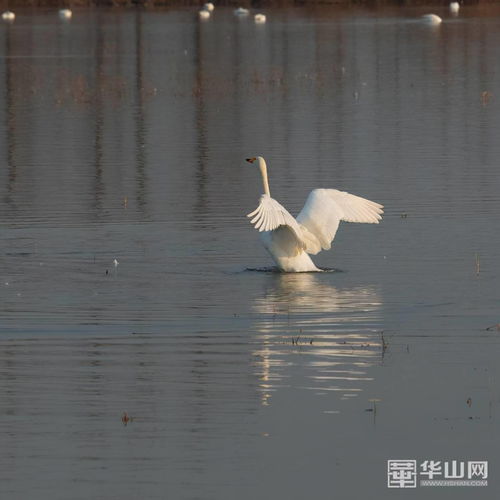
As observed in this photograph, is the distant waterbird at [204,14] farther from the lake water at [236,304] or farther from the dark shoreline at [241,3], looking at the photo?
the lake water at [236,304]

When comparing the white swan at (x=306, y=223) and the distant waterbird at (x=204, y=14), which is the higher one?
the distant waterbird at (x=204, y=14)

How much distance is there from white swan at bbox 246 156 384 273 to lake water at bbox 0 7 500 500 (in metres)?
0.28

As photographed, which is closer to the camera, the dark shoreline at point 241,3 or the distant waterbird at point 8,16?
the distant waterbird at point 8,16

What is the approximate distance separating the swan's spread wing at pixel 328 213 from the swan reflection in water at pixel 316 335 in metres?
0.45

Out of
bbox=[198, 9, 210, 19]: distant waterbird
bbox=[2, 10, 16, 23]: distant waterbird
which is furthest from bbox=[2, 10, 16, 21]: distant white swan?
bbox=[198, 9, 210, 19]: distant waterbird

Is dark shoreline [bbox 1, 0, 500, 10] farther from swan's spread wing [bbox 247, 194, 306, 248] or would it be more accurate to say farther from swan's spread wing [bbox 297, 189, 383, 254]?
swan's spread wing [bbox 247, 194, 306, 248]

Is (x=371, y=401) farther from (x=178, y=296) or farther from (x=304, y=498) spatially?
(x=178, y=296)

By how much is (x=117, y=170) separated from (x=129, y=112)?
9.11m

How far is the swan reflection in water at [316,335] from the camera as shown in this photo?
986 cm

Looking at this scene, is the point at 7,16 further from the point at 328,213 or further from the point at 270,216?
the point at 270,216

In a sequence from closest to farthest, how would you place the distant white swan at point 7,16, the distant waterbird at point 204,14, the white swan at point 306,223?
the white swan at point 306,223 → the distant white swan at point 7,16 → the distant waterbird at point 204,14

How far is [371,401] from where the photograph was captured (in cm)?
927

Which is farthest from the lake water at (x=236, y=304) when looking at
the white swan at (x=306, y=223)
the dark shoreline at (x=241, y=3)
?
the dark shoreline at (x=241, y=3)

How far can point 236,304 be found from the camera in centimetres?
1277
